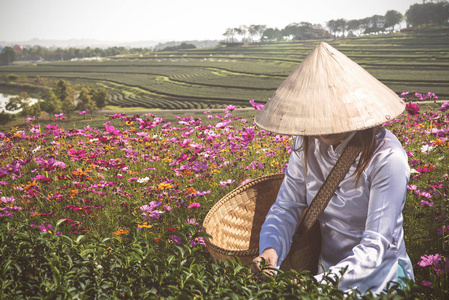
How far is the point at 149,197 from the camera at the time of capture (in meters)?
3.54

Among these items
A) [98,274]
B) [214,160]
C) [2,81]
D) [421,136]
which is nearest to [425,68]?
[421,136]

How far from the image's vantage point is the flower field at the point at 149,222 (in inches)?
51.7

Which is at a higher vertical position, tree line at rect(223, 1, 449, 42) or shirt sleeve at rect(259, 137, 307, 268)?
tree line at rect(223, 1, 449, 42)

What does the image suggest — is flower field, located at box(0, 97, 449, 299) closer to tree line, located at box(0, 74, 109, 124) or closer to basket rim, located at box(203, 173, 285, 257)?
basket rim, located at box(203, 173, 285, 257)

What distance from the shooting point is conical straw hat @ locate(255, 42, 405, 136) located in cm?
160

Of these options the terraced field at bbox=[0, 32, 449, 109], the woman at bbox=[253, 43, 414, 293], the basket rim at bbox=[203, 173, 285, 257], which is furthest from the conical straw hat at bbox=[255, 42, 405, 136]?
the terraced field at bbox=[0, 32, 449, 109]

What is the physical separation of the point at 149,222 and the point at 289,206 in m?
1.43

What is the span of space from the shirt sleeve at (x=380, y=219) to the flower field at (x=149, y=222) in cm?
14

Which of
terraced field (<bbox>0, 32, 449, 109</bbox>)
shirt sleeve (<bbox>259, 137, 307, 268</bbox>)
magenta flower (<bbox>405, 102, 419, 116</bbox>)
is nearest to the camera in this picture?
shirt sleeve (<bbox>259, 137, 307, 268</bbox>)

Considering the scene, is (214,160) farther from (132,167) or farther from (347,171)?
(347,171)

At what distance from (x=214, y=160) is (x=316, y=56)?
2.61m

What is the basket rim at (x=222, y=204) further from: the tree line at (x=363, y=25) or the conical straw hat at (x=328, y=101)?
the tree line at (x=363, y=25)

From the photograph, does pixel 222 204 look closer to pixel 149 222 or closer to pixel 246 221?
pixel 246 221

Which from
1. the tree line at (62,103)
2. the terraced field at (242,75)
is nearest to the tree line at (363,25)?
the terraced field at (242,75)
